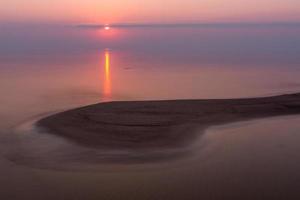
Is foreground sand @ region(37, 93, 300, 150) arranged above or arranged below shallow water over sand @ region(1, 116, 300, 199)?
above

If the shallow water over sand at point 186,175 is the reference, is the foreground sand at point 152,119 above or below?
above

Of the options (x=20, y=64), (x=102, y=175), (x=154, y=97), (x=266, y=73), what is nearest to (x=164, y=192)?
(x=102, y=175)

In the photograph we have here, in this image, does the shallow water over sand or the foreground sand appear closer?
the shallow water over sand

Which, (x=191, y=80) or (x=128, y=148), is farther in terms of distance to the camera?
(x=191, y=80)

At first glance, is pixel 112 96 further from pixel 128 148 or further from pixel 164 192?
pixel 164 192

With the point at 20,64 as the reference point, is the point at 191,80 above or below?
below

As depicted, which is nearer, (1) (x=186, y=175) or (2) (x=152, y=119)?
(1) (x=186, y=175)

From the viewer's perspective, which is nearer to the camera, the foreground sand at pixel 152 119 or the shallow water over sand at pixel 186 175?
the shallow water over sand at pixel 186 175

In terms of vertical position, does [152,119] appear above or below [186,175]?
above
